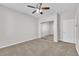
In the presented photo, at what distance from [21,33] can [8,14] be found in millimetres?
1696

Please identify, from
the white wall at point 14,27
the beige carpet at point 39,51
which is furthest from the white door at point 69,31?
the white wall at point 14,27

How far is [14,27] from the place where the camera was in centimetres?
463

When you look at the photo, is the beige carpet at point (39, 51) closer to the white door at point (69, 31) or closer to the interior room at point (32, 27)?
the interior room at point (32, 27)

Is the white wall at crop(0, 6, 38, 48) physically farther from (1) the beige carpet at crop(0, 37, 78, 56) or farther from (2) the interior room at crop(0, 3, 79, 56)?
(1) the beige carpet at crop(0, 37, 78, 56)

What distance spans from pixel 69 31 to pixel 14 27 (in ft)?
12.4

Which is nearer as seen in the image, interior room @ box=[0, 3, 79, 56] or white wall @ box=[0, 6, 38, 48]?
interior room @ box=[0, 3, 79, 56]

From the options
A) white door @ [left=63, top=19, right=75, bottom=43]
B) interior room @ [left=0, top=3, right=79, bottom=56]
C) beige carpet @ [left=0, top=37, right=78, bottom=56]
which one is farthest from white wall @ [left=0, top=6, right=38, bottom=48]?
white door @ [left=63, top=19, right=75, bottom=43]

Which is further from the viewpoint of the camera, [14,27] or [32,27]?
[32,27]

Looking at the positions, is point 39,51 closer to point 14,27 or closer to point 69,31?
point 14,27

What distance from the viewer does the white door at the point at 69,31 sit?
15.5ft

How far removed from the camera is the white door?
4712mm

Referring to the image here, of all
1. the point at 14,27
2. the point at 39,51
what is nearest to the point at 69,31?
the point at 39,51

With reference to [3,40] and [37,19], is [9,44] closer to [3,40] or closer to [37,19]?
[3,40]

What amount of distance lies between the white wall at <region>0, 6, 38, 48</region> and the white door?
2.96 m
